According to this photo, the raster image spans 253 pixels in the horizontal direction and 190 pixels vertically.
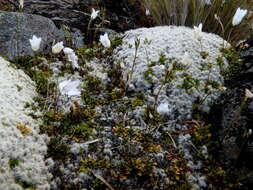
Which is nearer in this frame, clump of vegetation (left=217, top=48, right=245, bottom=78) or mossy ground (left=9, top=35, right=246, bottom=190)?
mossy ground (left=9, top=35, right=246, bottom=190)

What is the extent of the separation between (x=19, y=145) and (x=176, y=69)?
6.11ft

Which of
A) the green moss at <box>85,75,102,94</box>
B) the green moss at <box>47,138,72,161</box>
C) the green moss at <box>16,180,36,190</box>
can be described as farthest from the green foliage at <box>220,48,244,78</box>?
the green moss at <box>16,180,36,190</box>

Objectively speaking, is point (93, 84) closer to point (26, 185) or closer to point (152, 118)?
point (152, 118)

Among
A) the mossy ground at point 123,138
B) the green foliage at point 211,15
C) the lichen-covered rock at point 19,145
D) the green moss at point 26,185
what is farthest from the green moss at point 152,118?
the green foliage at point 211,15

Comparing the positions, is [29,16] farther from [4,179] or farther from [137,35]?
[4,179]

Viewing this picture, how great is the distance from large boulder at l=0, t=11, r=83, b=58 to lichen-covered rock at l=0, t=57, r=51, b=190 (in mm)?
1029

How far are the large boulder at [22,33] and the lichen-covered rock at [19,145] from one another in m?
1.03

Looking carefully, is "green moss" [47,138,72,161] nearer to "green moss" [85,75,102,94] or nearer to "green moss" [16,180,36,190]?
"green moss" [16,180,36,190]

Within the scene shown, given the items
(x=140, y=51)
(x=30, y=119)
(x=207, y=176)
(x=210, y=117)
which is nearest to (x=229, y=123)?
(x=210, y=117)

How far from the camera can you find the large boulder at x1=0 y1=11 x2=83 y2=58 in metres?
3.92

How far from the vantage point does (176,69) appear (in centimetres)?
345

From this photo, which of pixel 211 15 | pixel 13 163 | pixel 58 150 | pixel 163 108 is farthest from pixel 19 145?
pixel 211 15

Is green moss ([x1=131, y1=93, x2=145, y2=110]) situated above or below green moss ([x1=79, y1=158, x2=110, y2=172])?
above

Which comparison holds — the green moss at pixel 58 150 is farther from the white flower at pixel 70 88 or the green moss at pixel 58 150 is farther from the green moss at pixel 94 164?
the white flower at pixel 70 88
